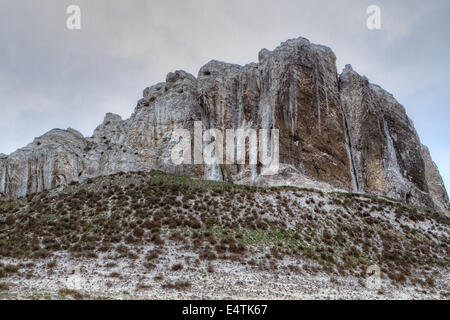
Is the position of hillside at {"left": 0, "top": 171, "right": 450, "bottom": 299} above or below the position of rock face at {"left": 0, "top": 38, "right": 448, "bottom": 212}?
below

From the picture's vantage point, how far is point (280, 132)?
41875 millimetres

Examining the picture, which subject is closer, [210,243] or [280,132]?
[210,243]

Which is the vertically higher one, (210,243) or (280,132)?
(280,132)

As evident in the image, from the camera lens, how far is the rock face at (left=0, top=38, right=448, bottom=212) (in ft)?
138

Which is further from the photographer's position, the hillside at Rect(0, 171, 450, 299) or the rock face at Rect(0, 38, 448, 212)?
the rock face at Rect(0, 38, 448, 212)

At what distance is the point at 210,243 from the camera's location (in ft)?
87.9

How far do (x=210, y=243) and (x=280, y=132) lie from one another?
1894cm

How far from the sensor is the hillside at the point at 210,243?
21.3m

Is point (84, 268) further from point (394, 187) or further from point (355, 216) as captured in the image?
point (394, 187)

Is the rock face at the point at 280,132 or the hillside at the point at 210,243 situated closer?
the hillside at the point at 210,243

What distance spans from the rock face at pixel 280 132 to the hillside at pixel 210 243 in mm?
5192

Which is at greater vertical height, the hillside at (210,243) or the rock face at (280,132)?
the rock face at (280,132)

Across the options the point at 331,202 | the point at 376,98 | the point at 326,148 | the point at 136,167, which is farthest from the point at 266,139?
the point at 376,98

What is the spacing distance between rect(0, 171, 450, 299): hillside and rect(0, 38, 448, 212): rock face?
17.0 ft
